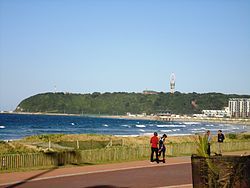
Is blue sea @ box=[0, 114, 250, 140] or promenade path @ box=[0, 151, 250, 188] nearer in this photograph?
promenade path @ box=[0, 151, 250, 188]

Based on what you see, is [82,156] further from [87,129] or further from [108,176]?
[87,129]

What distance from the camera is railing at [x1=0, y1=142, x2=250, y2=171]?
1697 centimetres

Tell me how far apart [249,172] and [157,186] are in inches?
196

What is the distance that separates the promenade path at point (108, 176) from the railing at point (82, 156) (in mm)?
859

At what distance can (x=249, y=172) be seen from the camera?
8898 millimetres

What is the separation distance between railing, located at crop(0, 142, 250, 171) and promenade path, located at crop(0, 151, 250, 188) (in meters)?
0.86

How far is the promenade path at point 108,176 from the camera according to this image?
544 inches

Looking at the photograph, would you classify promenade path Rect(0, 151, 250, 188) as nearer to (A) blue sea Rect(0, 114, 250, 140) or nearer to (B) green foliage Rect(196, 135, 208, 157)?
(B) green foliage Rect(196, 135, 208, 157)

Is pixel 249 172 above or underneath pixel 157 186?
above

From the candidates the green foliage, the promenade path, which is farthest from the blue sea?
the green foliage

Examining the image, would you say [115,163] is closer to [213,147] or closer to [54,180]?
[54,180]

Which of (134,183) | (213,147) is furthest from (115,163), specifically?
(213,147)

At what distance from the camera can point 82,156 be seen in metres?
19.0

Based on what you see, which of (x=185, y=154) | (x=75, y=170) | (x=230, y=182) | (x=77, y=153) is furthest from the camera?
(x=185, y=154)
